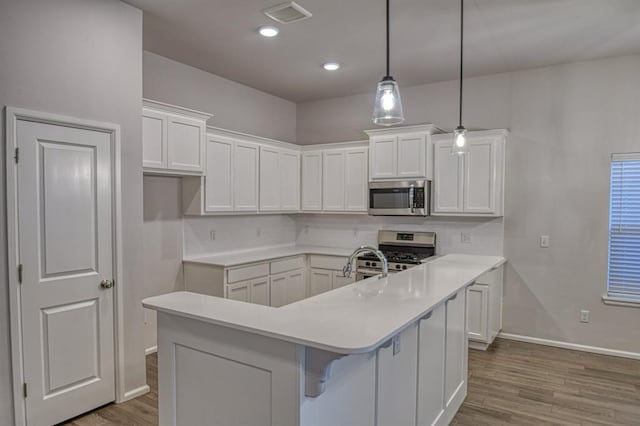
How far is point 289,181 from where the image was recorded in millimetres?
5340

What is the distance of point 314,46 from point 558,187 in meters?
2.90

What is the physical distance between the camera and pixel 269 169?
4.99 m

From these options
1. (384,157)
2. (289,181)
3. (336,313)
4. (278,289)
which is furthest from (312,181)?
(336,313)

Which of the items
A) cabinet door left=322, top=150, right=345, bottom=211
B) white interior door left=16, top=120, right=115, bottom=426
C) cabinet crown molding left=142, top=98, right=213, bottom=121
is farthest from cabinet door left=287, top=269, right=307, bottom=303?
white interior door left=16, top=120, right=115, bottom=426

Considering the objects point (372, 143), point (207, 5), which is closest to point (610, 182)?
point (372, 143)

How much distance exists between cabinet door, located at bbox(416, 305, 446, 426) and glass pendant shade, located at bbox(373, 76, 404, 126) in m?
1.13

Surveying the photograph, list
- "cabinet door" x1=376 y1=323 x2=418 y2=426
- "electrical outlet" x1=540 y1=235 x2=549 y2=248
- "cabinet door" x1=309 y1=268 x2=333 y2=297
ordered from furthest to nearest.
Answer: "cabinet door" x1=309 y1=268 x2=333 y2=297, "electrical outlet" x1=540 y1=235 x2=549 y2=248, "cabinet door" x1=376 y1=323 x2=418 y2=426

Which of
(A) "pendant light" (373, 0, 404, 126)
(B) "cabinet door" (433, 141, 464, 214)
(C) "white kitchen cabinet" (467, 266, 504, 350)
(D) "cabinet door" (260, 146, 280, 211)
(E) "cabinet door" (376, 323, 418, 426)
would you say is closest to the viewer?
(E) "cabinet door" (376, 323, 418, 426)

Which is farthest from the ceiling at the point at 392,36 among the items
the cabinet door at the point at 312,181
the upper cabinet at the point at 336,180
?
the cabinet door at the point at 312,181

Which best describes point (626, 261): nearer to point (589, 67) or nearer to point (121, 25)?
point (589, 67)

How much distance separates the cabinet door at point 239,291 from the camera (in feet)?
13.3

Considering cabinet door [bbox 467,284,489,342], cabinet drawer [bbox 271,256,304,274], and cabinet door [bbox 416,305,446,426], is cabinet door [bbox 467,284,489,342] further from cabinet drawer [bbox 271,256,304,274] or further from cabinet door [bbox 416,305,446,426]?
cabinet drawer [bbox 271,256,304,274]

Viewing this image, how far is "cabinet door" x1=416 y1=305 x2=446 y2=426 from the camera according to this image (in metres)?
2.28

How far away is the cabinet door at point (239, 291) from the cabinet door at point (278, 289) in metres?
0.41
